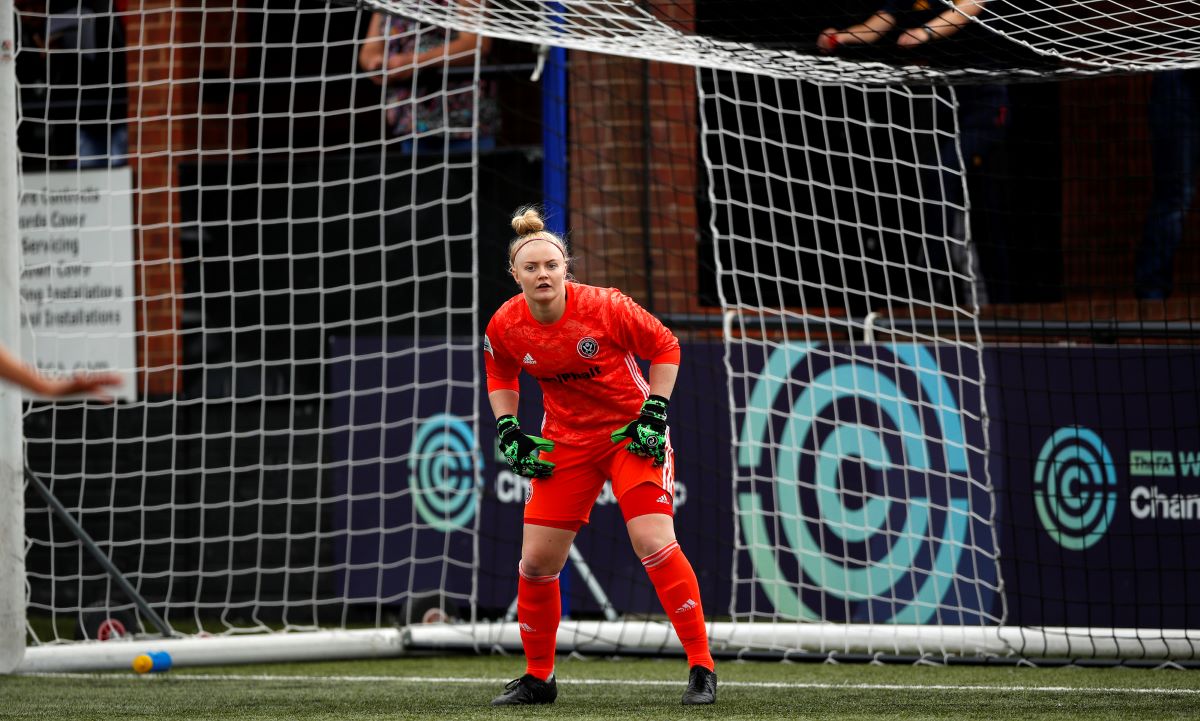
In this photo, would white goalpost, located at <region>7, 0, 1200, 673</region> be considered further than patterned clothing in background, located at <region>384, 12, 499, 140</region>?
No

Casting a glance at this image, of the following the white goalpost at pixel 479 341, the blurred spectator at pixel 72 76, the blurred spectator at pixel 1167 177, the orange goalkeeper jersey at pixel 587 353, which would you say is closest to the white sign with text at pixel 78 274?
the white goalpost at pixel 479 341

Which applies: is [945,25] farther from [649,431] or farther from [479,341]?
[479,341]

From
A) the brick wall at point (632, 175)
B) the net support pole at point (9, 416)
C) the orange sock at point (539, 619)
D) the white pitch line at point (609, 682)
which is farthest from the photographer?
the brick wall at point (632, 175)

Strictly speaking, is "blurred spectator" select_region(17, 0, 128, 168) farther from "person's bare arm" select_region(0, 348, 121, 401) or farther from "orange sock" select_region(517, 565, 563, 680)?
"person's bare arm" select_region(0, 348, 121, 401)

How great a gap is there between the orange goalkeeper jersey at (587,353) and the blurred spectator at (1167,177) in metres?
3.80

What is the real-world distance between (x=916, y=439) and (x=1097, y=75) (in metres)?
1.95

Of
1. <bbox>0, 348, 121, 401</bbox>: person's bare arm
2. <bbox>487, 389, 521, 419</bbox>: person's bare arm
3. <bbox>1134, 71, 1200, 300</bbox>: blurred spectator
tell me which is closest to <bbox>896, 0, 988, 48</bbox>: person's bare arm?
<bbox>487, 389, 521, 419</bbox>: person's bare arm

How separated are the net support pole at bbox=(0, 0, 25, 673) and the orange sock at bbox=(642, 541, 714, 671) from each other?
305 cm

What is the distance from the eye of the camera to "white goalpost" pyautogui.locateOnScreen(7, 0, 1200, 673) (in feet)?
22.6

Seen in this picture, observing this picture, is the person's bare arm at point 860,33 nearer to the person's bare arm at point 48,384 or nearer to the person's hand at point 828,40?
the person's hand at point 828,40

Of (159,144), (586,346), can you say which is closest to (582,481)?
(586,346)

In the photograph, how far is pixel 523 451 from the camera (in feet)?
17.3

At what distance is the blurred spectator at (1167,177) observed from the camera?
8.15 m

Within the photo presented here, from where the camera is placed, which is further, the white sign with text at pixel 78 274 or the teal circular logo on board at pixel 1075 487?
the white sign with text at pixel 78 274
